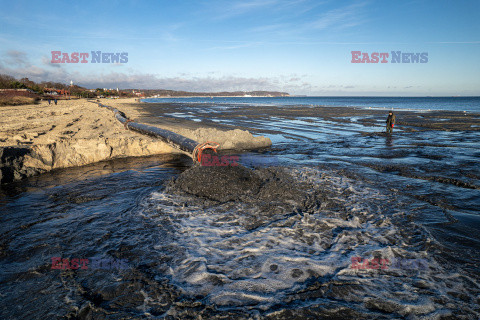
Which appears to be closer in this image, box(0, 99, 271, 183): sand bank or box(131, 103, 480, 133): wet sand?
box(0, 99, 271, 183): sand bank

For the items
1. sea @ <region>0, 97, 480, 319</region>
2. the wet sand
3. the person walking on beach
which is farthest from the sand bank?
the person walking on beach

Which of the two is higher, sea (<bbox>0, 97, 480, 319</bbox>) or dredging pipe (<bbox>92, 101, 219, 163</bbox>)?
dredging pipe (<bbox>92, 101, 219, 163</bbox>)

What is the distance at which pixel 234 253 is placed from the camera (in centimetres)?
345

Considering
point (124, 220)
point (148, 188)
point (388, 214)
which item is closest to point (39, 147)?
point (148, 188)

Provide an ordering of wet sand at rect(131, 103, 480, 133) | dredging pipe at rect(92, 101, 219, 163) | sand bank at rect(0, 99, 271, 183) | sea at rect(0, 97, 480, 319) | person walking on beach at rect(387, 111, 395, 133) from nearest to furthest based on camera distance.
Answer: sea at rect(0, 97, 480, 319), sand bank at rect(0, 99, 271, 183), dredging pipe at rect(92, 101, 219, 163), person walking on beach at rect(387, 111, 395, 133), wet sand at rect(131, 103, 480, 133)

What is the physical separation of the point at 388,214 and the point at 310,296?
118 inches

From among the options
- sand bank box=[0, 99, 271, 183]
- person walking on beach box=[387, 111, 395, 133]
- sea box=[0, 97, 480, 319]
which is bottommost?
sea box=[0, 97, 480, 319]

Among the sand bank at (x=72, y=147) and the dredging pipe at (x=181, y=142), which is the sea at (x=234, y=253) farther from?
the dredging pipe at (x=181, y=142)

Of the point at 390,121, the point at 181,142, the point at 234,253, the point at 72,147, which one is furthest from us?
the point at 390,121

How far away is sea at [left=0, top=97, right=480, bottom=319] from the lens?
2484 mm

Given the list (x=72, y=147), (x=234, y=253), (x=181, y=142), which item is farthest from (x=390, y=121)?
(x=72, y=147)

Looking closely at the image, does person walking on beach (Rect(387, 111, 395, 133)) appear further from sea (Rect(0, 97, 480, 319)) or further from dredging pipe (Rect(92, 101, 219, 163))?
dredging pipe (Rect(92, 101, 219, 163))

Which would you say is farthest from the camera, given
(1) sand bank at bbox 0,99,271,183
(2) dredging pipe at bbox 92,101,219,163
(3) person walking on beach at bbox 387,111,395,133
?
(3) person walking on beach at bbox 387,111,395,133

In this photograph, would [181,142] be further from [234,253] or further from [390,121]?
[390,121]
